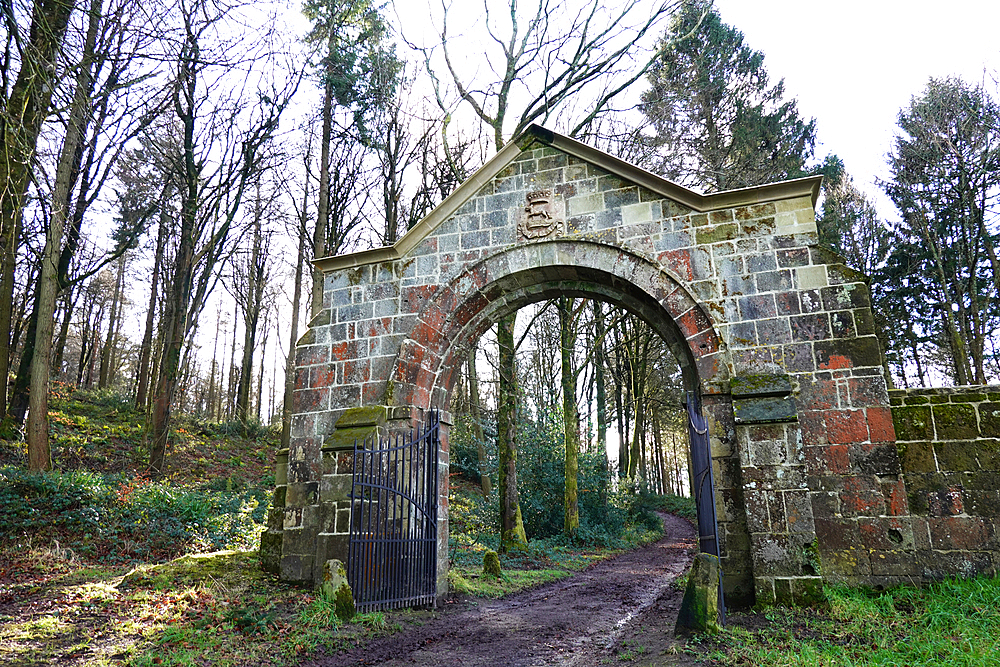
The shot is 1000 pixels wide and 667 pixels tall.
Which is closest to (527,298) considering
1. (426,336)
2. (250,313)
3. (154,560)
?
(426,336)

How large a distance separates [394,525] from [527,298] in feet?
10.3

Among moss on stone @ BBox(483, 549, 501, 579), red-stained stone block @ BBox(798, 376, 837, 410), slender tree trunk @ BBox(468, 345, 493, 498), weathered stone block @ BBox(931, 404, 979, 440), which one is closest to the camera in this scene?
weathered stone block @ BBox(931, 404, 979, 440)

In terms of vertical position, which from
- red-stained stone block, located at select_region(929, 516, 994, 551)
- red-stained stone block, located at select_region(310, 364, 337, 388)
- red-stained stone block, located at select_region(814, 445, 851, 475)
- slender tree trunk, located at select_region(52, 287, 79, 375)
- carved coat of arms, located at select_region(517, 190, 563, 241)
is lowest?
red-stained stone block, located at select_region(929, 516, 994, 551)

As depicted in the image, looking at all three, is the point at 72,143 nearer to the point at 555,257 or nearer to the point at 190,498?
the point at 190,498

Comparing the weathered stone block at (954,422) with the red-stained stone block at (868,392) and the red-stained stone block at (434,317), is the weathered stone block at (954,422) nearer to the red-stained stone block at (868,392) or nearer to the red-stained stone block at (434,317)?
the red-stained stone block at (868,392)

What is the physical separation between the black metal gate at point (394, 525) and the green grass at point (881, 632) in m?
3.10

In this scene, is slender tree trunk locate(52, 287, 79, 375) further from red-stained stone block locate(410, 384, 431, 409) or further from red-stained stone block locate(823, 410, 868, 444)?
red-stained stone block locate(823, 410, 868, 444)

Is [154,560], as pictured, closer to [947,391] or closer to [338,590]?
[338,590]

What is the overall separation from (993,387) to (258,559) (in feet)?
27.9

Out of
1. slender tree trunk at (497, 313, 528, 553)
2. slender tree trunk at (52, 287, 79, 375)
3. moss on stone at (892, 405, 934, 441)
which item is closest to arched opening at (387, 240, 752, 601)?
moss on stone at (892, 405, 934, 441)

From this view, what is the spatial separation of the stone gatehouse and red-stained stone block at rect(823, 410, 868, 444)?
0.01 metres

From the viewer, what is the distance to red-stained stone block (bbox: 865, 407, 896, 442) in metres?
5.67

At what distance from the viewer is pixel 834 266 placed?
616 centimetres

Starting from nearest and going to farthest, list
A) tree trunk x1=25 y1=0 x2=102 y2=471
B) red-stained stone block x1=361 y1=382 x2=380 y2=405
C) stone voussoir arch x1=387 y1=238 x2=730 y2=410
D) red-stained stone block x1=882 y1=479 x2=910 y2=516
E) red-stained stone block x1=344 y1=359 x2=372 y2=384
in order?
1. red-stained stone block x1=882 y1=479 x2=910 y2=516
2. stone voussoir arch x1=387 y1=238 x2=730 y2=410
3. red-stained stone block x1=361 y1=382 x2=380 y2=405
4. red-stained stone block x1=344 y1=359 x2=372 y2=384
5. tree trunk x1=25 y1=0 x2=102 y2=471
